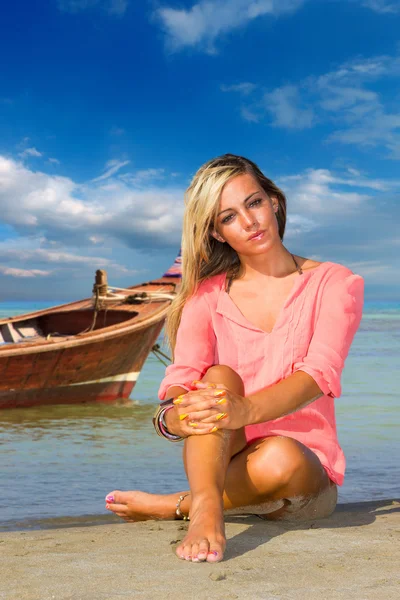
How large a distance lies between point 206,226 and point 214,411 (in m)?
0.73

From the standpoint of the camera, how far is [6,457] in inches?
203

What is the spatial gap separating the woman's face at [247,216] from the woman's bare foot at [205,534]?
900mm

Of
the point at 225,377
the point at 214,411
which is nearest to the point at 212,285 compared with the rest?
the point at 225,377

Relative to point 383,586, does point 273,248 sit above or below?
above

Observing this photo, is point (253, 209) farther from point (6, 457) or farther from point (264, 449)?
point (6, 457)

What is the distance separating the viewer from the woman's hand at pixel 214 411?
79.5 inches

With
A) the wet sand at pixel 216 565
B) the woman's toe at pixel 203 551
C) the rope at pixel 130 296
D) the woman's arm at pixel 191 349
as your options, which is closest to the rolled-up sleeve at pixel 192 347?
the woman's arm at pixel 191 349

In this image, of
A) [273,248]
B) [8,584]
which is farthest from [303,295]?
[8,584]

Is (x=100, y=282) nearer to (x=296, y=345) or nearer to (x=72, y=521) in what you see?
(x=72, y=521)

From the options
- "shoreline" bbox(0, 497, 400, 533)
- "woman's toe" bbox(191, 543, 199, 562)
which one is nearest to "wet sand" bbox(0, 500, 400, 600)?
"woman's toe" bbox(191, 543, 199, 562)

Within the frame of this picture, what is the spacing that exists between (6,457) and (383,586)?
4030mm

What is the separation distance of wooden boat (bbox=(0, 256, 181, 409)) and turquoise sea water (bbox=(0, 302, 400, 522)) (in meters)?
0.27

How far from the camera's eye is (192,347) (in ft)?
8.11

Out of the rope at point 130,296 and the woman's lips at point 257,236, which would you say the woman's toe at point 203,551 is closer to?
the woman's lips at point 257,236
